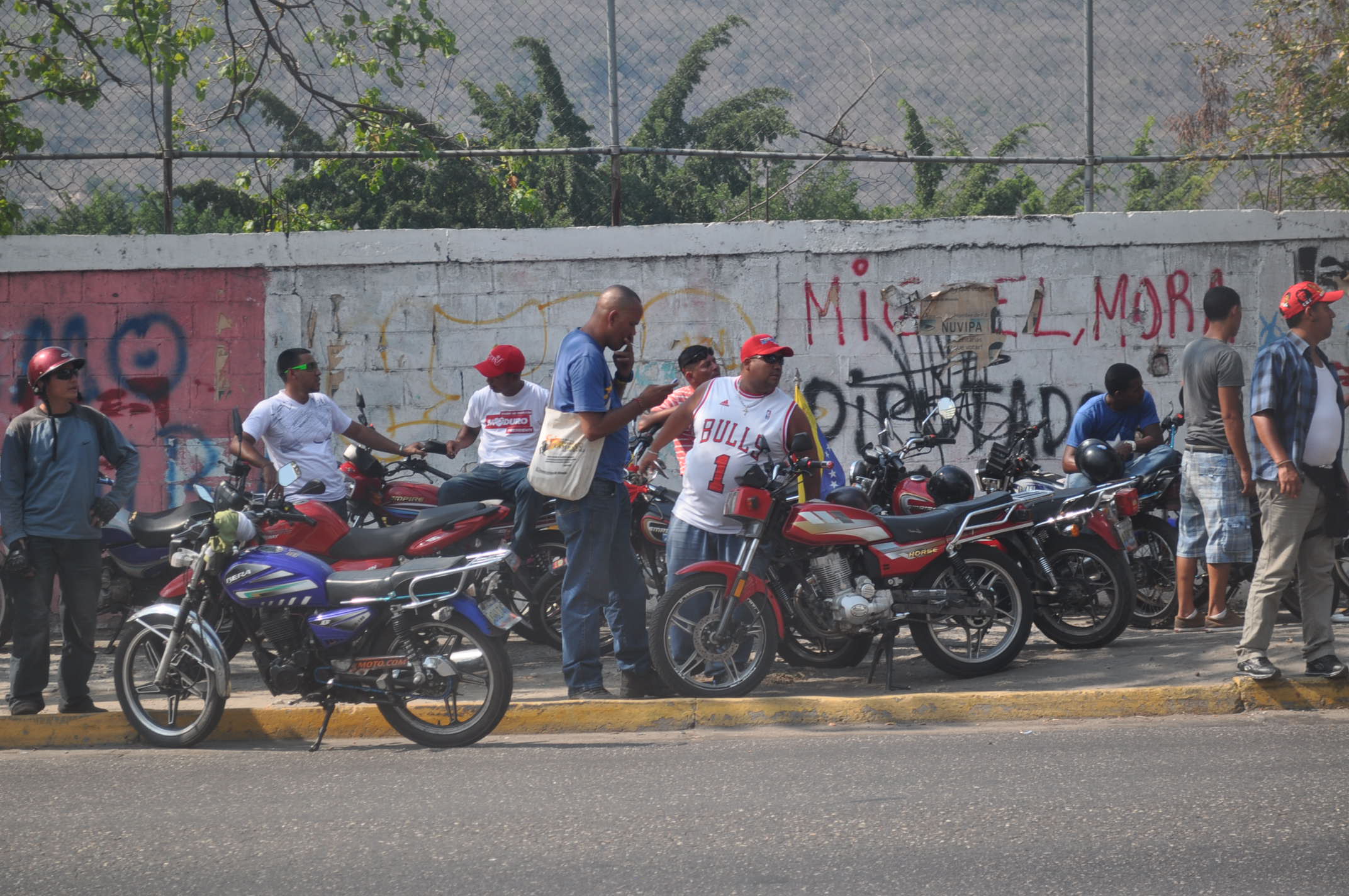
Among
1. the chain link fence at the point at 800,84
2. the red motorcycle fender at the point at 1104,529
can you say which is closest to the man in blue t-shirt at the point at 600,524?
the red motorcycle fender at the point at 1104,529

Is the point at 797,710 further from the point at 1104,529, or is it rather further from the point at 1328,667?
the point at 1328,667

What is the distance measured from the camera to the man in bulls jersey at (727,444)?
6.64 meters

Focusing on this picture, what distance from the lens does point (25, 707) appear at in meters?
6.36

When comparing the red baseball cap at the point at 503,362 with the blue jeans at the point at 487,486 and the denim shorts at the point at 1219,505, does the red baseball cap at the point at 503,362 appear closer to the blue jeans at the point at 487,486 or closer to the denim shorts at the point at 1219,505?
the blue jeans at the point at 487,486

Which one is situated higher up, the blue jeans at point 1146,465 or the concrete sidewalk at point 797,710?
the blue jeans at point 1146,465

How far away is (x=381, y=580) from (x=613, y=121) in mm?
5369

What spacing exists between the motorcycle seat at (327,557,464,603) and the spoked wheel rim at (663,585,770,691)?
115 cm

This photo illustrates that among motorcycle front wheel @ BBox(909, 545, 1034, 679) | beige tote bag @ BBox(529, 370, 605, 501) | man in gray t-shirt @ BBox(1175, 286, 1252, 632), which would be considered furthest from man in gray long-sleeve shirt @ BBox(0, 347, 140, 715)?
man in gray t-shirt @ BBox(1175, 286, 1252, 632)

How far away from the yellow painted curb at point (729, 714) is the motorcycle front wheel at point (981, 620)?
0.62 meters

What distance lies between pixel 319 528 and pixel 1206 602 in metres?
5.31

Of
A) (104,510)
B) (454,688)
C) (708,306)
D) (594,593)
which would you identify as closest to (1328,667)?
(594,593)

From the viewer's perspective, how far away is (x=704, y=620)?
6.36 meters

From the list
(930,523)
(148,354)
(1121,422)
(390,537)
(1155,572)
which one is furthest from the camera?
(148,354)

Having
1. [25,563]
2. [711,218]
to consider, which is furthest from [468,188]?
[25,563]
